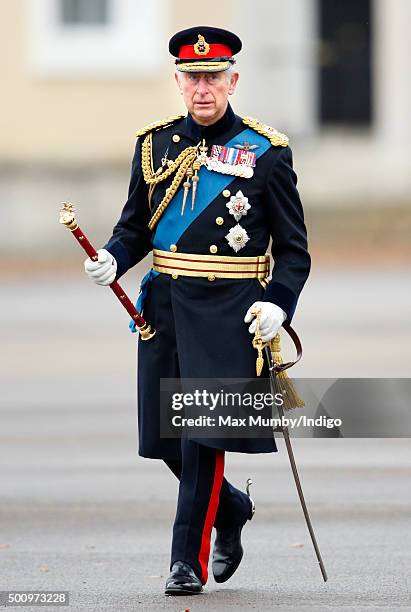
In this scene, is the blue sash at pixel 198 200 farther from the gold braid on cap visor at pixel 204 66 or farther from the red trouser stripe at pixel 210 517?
the red trouser stripe at pixel 210 517

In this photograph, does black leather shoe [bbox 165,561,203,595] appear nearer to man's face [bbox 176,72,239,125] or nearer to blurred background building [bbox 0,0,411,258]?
man's face [bbox 176,72,239,125]

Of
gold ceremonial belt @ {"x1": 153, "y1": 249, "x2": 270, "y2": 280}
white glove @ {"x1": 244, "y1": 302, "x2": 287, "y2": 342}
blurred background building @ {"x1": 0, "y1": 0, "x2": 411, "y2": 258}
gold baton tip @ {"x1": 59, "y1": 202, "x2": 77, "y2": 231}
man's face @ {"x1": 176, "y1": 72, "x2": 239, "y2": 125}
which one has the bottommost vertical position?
blurred background building @ {"x1": 0, "y1": 0, "x2": 411, "y2": 258}

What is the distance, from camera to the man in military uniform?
652 centimetres

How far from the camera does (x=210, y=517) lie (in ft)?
21.6

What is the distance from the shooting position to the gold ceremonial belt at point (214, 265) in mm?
6559

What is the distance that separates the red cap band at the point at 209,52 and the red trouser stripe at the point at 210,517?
137 centimetres

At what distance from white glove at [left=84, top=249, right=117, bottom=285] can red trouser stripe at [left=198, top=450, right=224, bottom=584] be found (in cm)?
72

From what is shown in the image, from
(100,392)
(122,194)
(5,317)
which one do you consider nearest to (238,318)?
(100,392)

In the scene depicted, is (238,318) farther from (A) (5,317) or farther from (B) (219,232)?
(A) (5,317)

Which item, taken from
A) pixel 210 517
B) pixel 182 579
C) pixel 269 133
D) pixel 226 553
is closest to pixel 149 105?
pixel 269 133

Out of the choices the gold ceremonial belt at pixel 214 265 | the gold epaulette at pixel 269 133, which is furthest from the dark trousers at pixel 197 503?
the gold epaulette at pixel 269 133

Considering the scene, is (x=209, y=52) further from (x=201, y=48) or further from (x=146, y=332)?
(x=146, y=332)

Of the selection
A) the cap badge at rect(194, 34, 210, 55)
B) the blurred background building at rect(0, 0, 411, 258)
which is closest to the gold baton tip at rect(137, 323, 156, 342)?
the cap badge at rect(194, 34, 210, 55)

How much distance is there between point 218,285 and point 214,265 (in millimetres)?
71
